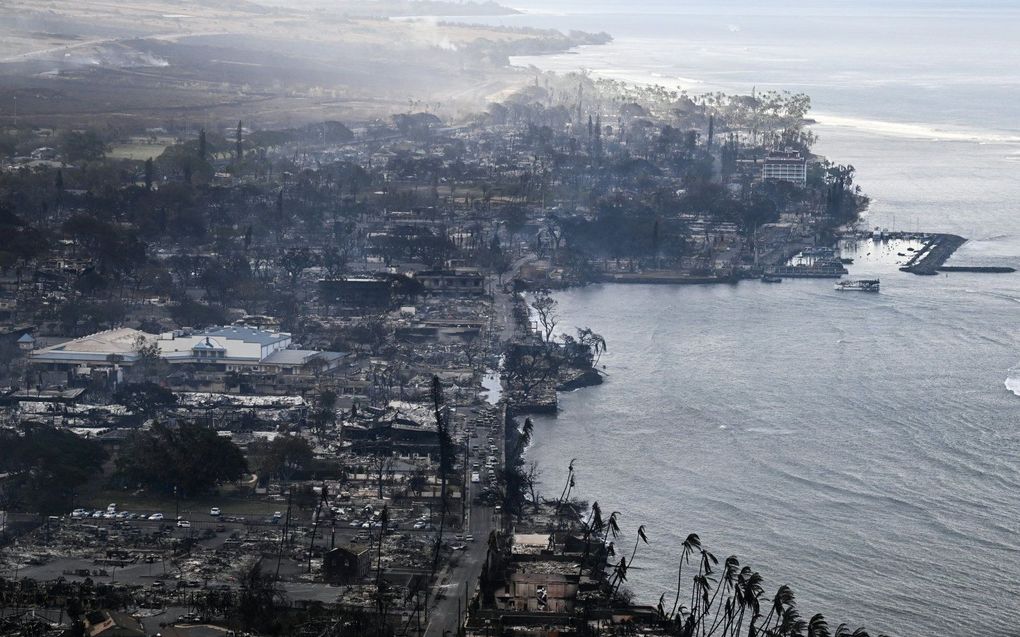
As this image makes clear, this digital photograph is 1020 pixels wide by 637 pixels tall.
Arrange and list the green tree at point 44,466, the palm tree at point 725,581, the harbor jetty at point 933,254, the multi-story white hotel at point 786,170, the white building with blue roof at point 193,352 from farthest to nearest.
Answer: the multi-story white hotel at point 786,170 → the harbor jetty at point 933,254 → the white building with blue roof at point 193,352 → the green tree at point 44,466 → the palm tree at point 725,581

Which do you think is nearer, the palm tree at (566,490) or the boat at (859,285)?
the palm tree at (566,490)

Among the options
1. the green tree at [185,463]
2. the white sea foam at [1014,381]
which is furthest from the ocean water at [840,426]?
the green tree at [185,463]

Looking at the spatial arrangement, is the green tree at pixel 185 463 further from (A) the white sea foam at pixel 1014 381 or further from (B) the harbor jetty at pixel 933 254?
(B) the harbor jetty at pixel 933 254

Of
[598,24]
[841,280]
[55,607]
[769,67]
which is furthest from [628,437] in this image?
[598,24]

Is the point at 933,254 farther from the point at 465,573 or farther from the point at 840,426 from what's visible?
the point at 465,573

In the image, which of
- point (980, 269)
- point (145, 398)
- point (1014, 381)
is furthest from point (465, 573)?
point (980, 269)

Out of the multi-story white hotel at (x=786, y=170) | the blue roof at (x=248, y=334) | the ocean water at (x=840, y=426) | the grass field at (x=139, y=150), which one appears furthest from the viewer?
the grass field at (x=139, y=150)

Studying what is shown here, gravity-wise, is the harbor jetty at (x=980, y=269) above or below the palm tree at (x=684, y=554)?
above

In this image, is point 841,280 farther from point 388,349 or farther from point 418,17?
point 418,17
